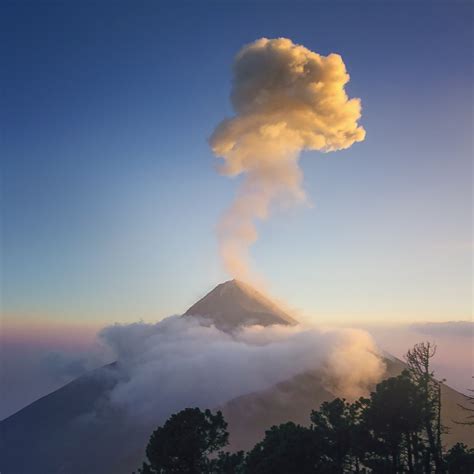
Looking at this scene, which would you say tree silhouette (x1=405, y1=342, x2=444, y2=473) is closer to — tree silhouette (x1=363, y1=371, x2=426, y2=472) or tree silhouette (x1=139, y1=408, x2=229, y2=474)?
tree silhouette (x1=363, y1=371, x2=426, y2=472)

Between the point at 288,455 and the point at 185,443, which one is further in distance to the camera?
the point at 185,443

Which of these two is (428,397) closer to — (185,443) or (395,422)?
(395,422)

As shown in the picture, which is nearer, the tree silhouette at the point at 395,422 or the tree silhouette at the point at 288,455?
the tree silhouette at the point at 395,422

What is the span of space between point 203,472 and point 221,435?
12.1 ft

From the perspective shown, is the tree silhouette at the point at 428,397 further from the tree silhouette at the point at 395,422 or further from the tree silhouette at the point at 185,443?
the tree silhouette at the point at 185,443

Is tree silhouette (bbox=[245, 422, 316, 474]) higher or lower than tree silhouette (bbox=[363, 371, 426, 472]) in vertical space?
lower

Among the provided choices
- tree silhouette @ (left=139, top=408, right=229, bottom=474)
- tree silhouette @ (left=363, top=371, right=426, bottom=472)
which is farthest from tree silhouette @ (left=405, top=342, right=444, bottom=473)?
tree silhouette @ (left=139, top=408, right=229, bottom=474)

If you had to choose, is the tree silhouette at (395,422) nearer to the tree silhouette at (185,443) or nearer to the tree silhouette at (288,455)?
the tree silhouette at (288,455)

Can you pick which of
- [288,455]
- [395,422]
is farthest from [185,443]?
[395,422]

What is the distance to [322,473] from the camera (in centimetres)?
4066

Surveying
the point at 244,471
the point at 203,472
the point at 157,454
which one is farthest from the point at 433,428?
the point at 157,454

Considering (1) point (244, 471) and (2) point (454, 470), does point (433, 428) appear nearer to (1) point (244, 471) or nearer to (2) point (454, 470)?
(2) point (454, 470)

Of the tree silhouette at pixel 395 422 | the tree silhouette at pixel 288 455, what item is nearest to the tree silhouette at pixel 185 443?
the tree silhouette at pixel 288 455

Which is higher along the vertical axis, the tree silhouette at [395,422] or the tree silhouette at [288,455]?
the tree silhouette at [395,422]
